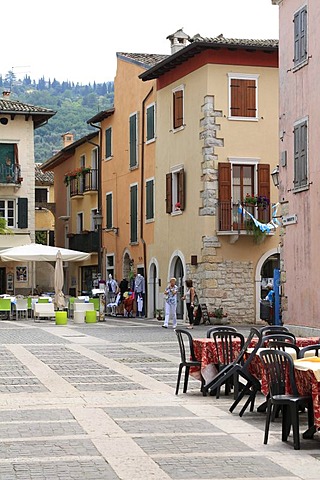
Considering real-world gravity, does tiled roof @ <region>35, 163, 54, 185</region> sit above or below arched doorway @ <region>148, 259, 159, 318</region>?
above

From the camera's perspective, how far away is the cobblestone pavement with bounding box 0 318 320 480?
8.22m

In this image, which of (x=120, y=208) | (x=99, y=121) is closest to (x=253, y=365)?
(x=120, y=208)

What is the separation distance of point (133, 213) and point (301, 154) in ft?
56.8

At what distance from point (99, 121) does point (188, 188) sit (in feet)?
42.5

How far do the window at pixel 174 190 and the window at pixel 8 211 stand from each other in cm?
1262

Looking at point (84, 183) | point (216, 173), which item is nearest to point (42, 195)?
point (84, 183)

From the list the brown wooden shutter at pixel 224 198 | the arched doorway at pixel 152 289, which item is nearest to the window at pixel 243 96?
the brown wooden shutter at pixel 224 198

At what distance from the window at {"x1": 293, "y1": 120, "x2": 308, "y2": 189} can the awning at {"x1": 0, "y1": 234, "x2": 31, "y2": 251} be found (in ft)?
75.0

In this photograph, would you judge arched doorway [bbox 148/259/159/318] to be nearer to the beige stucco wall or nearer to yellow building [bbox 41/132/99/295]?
the beige stucco wall

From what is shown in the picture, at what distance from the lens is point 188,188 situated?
3325 cm

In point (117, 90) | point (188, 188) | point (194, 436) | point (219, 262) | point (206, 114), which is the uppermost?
point (117, 90)

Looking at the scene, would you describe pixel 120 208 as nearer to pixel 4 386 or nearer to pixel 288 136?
pixel 288 136

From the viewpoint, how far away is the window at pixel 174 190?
3388 centimetres

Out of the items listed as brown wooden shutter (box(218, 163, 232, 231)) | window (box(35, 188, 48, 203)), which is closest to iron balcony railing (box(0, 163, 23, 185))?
window (box(35, 188, 48, 203))
